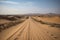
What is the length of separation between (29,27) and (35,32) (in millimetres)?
173

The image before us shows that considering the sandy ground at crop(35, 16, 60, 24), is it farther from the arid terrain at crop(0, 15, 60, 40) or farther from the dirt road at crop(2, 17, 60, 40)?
the dirt road at crop(2, 17, 60, 40)

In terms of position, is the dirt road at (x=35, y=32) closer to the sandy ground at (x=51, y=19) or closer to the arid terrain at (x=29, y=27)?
the arid terrain at (x=29, y=27)

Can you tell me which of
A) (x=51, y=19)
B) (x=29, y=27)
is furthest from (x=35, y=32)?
(x=51, y=19)

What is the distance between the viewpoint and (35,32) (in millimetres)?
2365

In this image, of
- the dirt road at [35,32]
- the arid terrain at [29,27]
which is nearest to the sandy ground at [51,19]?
the arid terrain at [29,27]

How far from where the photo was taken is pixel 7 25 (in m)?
2.58

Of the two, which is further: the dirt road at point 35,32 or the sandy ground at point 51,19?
the sandy ground at point 51,19

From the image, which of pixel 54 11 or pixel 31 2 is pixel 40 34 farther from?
pixel 31 2

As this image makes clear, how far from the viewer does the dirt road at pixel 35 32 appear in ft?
7.44

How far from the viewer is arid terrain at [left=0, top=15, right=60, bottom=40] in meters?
2.29

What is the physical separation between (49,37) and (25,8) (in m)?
0.81

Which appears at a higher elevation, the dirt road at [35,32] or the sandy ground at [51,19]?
the sandy ground at [51,19]

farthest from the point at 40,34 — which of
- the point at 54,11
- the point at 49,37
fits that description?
the point at 54,11

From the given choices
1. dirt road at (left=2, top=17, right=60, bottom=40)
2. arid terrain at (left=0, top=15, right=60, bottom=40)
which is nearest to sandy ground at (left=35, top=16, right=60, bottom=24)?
arid terrain at (left=0, top=15, right=60, bottom=40)
